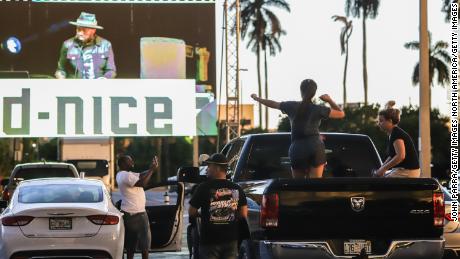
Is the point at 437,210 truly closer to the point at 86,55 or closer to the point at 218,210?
the point at 218,210

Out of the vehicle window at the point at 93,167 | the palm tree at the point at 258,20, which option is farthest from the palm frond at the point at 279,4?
the vehicle window at the point at 93,167

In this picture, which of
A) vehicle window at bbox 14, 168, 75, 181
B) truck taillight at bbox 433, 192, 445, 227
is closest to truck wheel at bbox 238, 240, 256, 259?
truck taillight at bbox 433, 192, 445, 227

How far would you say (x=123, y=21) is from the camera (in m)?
43.6

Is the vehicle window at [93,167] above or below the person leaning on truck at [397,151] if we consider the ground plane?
below

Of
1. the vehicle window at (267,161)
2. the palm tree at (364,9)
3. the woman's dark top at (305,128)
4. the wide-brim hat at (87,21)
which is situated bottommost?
the vehicle window at (267,161)

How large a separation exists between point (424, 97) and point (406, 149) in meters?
8.30

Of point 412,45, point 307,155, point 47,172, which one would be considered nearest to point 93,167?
point 47,172

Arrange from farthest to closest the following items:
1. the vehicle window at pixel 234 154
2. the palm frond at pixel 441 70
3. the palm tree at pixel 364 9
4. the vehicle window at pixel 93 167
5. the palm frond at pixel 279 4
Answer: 1. the palm frond at pixel 279 4
2. the palm frond at pixel 441 70
3. the palm tree at pixel 364 9
4. the vehicle window at pixel 93 167
5. the vehicle window at pixel 234 154

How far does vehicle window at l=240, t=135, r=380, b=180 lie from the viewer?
472 inches

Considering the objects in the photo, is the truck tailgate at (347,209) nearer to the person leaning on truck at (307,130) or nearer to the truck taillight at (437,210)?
the truck taillight at (437,210)

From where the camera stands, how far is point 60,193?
1350 centimetres

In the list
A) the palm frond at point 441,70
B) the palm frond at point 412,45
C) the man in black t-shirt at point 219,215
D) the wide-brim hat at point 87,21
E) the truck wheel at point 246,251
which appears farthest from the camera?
the palm frond at point 441,70

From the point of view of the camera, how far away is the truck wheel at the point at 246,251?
9984mm

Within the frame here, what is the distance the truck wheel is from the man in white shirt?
3.61 meters
